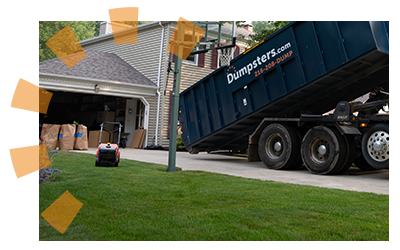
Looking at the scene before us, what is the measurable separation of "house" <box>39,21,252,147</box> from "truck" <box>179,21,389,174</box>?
24.4 ft

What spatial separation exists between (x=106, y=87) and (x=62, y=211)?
47.8ft

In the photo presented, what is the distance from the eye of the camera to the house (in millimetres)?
17562

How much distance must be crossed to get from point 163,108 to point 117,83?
8.93ft

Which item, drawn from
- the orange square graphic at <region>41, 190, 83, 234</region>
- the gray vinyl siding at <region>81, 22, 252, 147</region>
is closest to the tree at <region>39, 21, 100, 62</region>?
the gray vinyl siding at <region>81, 22, 252, 147</region>

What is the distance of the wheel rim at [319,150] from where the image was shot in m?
8.56

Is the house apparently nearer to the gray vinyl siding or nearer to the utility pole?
the gray vinyl siding

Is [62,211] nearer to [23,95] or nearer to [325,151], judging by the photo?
[23,95]

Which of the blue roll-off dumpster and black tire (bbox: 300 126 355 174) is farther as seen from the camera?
black tire (bbox: 300 126 355 174)

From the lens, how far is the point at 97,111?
23469 millimetres

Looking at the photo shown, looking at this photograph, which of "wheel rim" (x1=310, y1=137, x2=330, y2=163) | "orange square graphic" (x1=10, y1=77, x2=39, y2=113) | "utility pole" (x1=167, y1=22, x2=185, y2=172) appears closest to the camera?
"orange square graphic" (x1=10, y1=77, x2=39, y2=113)

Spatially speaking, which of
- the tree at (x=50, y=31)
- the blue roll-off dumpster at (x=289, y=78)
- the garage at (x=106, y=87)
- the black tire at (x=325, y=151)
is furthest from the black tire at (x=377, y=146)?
the tree at (x=50, y=31)

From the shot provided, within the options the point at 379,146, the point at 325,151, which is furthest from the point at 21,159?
the point at 325,151
